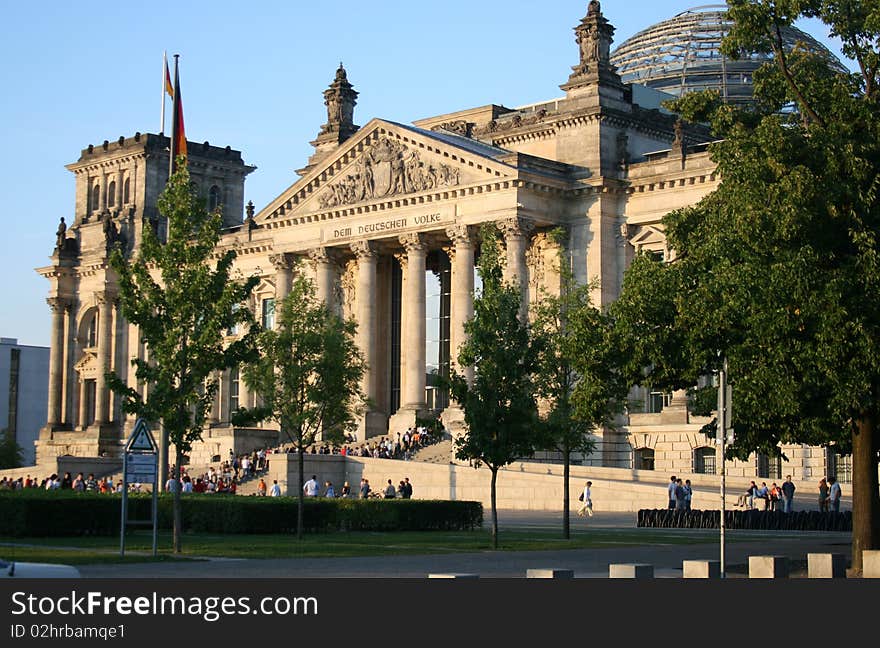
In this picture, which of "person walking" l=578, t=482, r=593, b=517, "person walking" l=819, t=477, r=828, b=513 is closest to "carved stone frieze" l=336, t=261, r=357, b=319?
"person walking" l=578, t=482, r=593, b=517

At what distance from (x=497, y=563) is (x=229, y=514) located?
14.8 metres

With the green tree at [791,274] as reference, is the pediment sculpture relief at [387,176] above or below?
above

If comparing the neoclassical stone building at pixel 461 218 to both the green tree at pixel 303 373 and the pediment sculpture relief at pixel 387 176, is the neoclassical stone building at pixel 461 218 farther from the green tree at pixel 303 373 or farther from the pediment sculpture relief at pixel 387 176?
the green tree at pixel 303 373

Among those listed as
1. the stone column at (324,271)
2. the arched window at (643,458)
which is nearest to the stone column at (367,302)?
the stone column at (324,271)

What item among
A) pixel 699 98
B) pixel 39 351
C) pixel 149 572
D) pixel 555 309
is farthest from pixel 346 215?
pixel 39 351

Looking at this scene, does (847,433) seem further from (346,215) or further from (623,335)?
(346,215)

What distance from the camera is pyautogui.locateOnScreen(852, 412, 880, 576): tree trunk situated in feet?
103

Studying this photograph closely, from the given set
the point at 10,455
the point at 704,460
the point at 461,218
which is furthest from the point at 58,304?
the point at 704,460

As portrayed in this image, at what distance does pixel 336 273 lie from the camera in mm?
88438

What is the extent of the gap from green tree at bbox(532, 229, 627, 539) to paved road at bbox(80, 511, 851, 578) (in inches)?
141

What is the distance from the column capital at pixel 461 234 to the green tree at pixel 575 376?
20.0 m

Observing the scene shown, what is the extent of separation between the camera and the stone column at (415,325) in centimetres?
8162

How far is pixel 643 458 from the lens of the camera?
76812 millimetres
